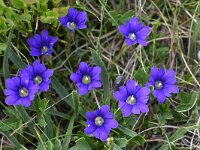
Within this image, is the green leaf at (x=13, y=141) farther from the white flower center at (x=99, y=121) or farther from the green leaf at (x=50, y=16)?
the green leaf at (x=50, y=16)

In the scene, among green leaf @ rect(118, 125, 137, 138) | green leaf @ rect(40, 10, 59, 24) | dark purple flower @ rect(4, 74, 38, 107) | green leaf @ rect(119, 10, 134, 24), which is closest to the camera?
dark purple flower @ rect(4, 74, 38, 107)

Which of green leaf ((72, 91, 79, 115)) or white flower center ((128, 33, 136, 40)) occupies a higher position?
white flower center ((128, 33, 136, 40))

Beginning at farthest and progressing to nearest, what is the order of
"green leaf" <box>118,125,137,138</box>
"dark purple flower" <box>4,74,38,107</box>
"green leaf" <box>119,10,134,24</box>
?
"green leaf" <box>119,10,134,24</box>, "green leaf" <box>118,125,137,138</box>, "dark purple flower" <box>4,74,38,107</box>

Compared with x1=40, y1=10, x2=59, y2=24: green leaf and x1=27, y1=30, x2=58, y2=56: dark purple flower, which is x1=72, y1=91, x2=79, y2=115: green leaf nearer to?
x1=27, y1=30, x2=58, y2=56: dark purple flower

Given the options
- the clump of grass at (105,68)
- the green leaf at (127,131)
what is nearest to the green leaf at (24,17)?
the clump of grass at (105,68)

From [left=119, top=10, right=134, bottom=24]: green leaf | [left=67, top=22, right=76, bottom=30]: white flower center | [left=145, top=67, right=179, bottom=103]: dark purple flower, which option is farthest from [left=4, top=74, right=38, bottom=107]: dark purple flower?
[left=119, top=10, right=134, bottom=24]: green leaf

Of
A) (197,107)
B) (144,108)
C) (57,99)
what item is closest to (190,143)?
(197,107)

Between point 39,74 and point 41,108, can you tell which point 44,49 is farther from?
point 41,108
